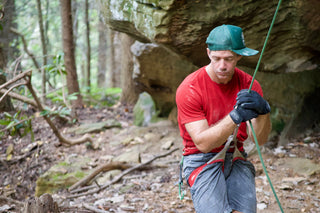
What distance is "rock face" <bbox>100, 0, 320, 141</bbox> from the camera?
12.1ft

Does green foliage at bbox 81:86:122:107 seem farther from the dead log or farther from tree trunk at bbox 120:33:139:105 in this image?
the dead log

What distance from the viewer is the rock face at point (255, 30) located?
12.1 feet

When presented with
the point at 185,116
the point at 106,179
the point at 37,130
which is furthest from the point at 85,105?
the point at 185,116

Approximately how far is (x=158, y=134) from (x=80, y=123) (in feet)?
8.14

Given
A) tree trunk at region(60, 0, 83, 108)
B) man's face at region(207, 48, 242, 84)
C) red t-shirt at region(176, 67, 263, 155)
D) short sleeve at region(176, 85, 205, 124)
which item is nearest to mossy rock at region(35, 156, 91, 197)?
red t-shirt at region(176, 67, 263, 155)

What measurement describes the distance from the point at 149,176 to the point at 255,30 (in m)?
2.88

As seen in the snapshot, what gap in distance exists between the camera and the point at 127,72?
9328 mm

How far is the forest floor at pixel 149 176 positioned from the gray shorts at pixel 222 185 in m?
1.52

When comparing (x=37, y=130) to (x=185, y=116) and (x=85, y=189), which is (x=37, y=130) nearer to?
(x=85, y=189)

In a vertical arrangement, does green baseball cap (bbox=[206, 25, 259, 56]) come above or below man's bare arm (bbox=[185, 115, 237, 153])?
above

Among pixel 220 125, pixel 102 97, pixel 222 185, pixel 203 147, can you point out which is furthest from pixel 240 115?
pixel 102 97

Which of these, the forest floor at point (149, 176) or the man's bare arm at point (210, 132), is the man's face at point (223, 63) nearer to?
the man's bare arm at point (210, 132)

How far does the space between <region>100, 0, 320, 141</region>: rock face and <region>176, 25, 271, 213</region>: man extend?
4.90 ft

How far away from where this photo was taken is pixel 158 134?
269 inches
